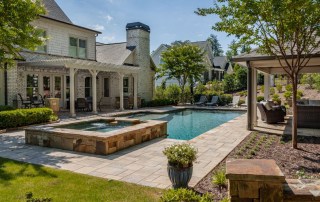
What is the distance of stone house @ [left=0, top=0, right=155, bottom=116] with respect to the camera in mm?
15109

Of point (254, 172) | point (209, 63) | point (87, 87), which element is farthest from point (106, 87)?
point (254, 172)

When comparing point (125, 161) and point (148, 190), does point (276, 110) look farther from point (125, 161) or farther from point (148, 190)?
point (148, 190)

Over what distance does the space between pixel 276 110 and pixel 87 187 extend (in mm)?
10060

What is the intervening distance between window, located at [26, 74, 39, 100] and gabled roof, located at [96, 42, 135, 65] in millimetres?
6970

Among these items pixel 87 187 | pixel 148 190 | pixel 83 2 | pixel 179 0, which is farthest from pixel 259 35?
pixel 83 2

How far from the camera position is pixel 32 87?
16.5 meters

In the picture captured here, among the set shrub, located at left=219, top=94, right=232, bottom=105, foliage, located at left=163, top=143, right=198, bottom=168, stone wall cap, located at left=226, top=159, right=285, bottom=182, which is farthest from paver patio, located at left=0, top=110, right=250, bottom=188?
shrub, located at left=219, top=94, right=232, bottom=105

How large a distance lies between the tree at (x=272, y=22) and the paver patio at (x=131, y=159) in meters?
2.45

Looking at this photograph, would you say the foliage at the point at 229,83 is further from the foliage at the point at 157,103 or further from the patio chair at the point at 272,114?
the patio chair at the point at 272,114

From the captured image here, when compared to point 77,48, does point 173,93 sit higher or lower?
lower

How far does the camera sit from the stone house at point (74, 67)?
49.6 ft

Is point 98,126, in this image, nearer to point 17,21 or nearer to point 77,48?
point 17,21

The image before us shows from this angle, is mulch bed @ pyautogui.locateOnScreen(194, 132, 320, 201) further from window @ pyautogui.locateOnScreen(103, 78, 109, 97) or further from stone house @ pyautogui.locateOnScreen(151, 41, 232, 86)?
stone house @ pyautogui.locateOnScreen(151, 41, 232, 86)

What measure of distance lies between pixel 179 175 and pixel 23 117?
358 inches
